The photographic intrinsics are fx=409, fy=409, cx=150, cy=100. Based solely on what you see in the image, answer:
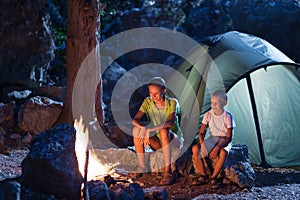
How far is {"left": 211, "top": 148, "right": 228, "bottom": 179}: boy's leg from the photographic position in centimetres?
500

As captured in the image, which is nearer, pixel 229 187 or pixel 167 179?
pixel 229 187

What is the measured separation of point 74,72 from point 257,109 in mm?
3268

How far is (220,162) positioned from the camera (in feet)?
16.5

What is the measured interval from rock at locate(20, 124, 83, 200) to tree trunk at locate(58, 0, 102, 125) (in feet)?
10.0

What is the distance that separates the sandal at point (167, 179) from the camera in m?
5.18

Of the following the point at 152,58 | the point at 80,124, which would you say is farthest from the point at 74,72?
the point at 152,58

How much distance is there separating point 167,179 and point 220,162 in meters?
0.71

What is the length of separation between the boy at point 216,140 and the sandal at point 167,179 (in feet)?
0.96

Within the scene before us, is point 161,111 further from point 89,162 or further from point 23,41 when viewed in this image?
point 23,41

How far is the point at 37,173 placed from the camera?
3908 mm

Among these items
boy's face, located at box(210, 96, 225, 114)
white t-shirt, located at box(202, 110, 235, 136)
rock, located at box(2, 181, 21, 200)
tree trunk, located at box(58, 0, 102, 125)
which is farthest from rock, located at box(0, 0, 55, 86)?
rock, located at box(2, 181, 21, 200)

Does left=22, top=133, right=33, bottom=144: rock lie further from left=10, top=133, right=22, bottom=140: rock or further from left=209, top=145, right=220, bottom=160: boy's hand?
left=209, top=145, right=220, bottom=160: boy's hand

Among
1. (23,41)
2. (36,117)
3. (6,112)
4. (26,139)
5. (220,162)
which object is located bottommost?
(220,162)

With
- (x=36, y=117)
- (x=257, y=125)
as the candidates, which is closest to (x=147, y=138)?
(x=257, y=125)
